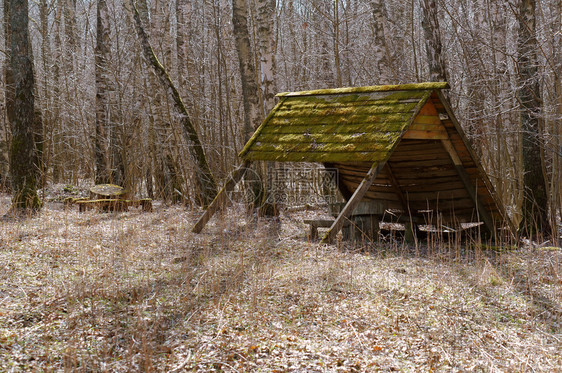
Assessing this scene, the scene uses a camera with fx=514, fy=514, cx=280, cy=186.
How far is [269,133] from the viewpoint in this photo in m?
7.78

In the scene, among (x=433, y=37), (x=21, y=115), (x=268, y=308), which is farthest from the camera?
(x=21, y=115)

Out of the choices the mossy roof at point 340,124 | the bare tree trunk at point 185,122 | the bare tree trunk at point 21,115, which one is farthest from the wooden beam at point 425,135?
the bare tree trunk at point 21,115

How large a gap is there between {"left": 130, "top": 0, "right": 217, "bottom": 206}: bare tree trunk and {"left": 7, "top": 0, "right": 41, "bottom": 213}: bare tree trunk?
2019mm

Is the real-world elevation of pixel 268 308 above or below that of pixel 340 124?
below

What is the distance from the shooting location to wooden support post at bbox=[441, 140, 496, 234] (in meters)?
7.31

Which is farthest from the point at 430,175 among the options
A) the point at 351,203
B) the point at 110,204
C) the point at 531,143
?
the point at 110,204

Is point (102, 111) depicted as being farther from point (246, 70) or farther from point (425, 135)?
point (425, 135)

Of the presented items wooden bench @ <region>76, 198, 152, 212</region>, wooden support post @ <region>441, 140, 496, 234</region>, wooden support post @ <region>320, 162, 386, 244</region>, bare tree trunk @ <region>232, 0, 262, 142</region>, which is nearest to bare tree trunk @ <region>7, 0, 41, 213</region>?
wooden bench @ <region>76, 198, 152, 212</region>

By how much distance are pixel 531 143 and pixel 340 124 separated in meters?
2.98

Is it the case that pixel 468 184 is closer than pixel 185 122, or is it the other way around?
pixel 468 184

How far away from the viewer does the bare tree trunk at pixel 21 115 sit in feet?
29.6

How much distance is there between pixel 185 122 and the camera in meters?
9.88

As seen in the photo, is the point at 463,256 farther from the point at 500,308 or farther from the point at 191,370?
the point at 191,370

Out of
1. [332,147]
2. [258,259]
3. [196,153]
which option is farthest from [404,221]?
[196,153]
